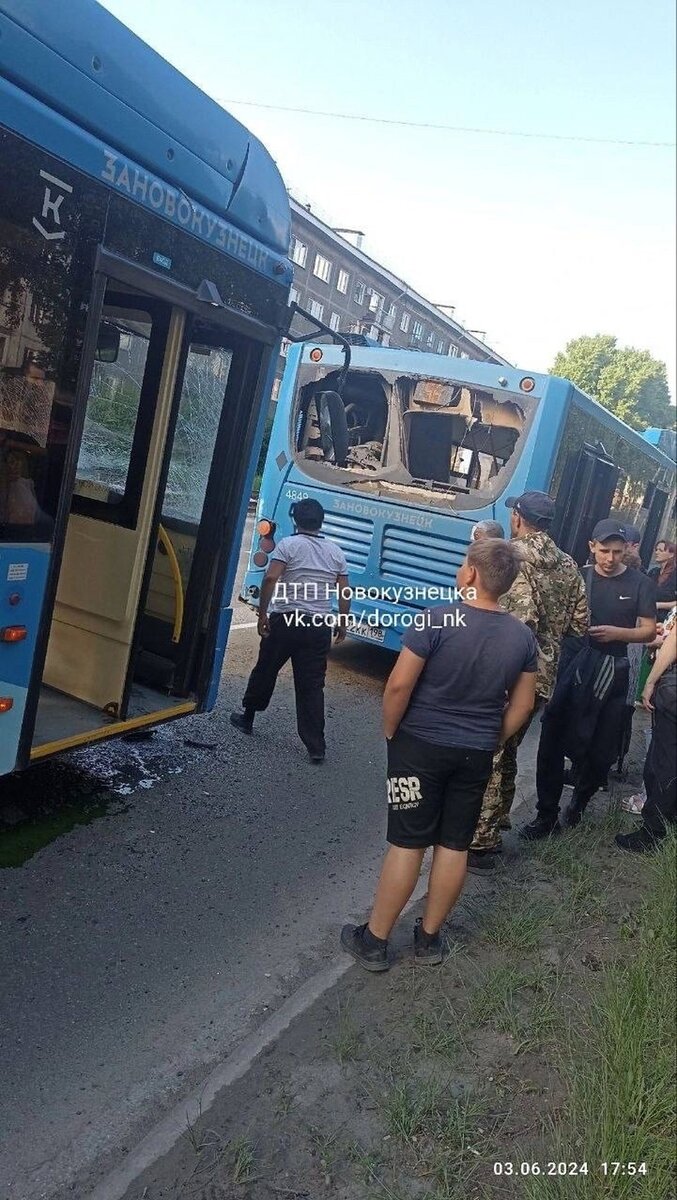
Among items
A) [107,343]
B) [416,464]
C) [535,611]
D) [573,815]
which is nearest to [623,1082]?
[535,611]

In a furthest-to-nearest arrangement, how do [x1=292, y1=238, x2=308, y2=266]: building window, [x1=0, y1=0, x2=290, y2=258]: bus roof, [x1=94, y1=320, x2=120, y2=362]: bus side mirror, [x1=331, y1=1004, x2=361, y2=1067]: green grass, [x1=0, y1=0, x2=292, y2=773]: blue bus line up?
1. [x1=292, y1=238, x2=308, y2=266]: building window
2. [x1=94, y1=320, x2=120, y2=362]: bus side mirror
3. [x1=0, y1=0, x2=292, y2=773]: blue bus
4. [x1=0, y1=0, x2=290, y2=258]: bus roof
5. [x1=331, y1=1004, x2=361, y2=1067]: green grass

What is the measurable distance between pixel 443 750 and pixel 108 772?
232cm

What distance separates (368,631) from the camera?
7.55 metres

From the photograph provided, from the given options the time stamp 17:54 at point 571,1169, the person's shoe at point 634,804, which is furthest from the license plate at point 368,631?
the time stamp 17:54 at point 571,1169

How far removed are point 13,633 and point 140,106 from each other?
2.17 metres

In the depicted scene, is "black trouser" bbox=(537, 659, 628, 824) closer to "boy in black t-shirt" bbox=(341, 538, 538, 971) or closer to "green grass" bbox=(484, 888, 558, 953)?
"green grass" bbox=(484, 888, 558, 953)

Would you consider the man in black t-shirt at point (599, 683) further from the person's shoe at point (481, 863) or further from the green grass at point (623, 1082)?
the green grass at point (623, 1082)

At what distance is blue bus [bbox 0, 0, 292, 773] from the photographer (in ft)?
9.99

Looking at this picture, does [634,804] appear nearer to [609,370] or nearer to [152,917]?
[152,917]

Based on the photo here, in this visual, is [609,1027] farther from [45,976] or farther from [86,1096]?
[45,976]

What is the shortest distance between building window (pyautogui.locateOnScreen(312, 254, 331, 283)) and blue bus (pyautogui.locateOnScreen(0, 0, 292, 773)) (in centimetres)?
3636

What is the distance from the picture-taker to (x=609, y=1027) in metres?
2.82

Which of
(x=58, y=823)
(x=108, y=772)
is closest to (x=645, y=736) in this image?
(x=108, y=772)

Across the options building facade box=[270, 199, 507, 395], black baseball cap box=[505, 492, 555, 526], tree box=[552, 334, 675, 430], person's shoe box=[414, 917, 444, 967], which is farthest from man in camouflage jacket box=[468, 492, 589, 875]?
tree box=[552, 334, 675, 430]
